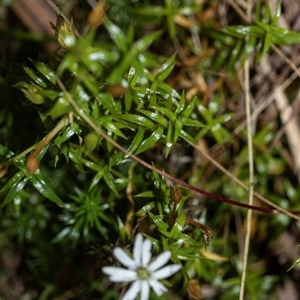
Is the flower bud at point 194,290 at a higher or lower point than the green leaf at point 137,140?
lower

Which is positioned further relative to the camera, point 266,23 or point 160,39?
point 160,39

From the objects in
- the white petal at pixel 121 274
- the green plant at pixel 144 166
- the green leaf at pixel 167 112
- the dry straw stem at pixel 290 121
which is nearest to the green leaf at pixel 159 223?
the green plant at pixel 144 166

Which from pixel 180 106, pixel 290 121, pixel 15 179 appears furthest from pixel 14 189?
pixel 290 121

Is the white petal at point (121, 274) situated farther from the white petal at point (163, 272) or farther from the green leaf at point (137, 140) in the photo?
the green leaf at point (137, 140)

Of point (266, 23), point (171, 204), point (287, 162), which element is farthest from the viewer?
point (287, 162)

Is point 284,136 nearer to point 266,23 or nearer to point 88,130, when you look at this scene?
point 266,23

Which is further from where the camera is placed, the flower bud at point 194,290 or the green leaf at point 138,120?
the flower bud at point 194,290

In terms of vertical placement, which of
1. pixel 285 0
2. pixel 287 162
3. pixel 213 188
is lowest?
pixel 213 188

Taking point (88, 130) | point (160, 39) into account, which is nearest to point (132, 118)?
point (88, 130)

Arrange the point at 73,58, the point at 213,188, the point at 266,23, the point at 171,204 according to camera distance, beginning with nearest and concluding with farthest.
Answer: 1. the point at 73,58
2. the point at 171,204
3. the point at 266,23
4. the point at 213,188
